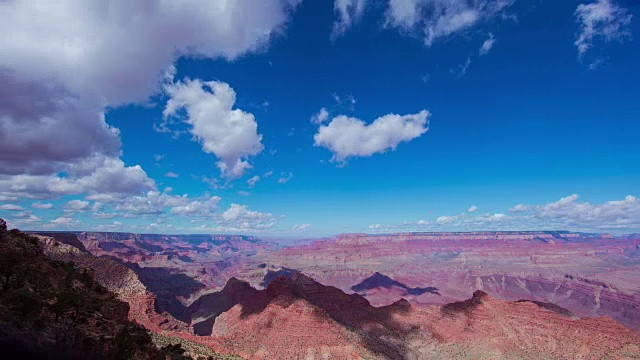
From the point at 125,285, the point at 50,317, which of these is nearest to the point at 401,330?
the point at 125,285

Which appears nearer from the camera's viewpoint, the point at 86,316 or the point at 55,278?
the point at 86,316

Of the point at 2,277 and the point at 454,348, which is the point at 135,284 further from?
the point at 454,348

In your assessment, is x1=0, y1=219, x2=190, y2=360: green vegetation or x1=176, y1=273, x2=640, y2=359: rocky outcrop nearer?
x1=0, y1=219, x2=190, y2=360: green vegetation

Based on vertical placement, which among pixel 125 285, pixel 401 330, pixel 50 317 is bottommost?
pixel 401 330

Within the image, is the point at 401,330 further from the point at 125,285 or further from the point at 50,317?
the point at 50,317

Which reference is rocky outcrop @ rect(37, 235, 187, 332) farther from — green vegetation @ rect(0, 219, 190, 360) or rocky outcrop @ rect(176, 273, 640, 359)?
green vegetation @ rect(0, 219, 190, 360)

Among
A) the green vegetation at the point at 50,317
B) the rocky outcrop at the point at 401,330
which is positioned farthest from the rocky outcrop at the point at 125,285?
the green vegetation at the point at 50,317

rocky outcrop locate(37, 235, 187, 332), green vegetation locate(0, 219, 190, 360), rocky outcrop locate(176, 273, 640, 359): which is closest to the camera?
green vegetation locate(0, 219, 190, 360)

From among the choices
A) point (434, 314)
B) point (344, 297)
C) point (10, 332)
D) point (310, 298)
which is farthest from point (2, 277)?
point (434, 314)

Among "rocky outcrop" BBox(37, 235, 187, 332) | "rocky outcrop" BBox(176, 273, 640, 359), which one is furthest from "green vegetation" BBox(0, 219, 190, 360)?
"rocky outcrop" BBox(37, 235, 187, 332)

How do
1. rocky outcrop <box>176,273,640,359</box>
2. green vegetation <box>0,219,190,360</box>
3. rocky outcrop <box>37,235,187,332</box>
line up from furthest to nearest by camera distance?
rocky outcrop <box>37,235,187,332</box>
rocky outcrop <box>176,273,640,359</box>
green vegetation <box>0,219,190,360</box>

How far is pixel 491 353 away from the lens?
67.0 metres

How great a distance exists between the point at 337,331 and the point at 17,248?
1977 inches

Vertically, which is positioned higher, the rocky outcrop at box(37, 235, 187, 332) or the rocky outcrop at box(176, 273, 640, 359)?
the rocky outcrop at box(37, 235, 187, 332)
